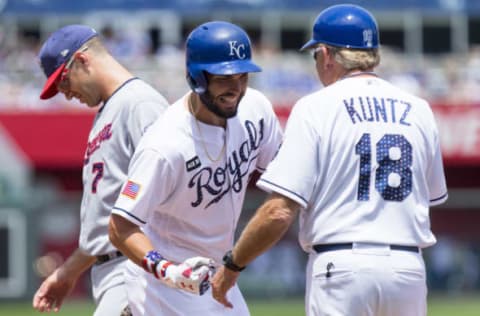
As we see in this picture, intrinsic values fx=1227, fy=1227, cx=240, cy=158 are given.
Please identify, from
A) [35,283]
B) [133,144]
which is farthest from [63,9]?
[133,144]

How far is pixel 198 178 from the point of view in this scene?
5.77 m

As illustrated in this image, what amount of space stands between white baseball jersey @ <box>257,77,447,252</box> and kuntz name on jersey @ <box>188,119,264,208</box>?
48cm

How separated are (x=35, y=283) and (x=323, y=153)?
1530cm

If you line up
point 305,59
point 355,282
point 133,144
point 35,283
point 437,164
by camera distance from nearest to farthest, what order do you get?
1. point 355,282
2. point 437,164
3. point 133,144
4. point 35,283
5. point 305,59

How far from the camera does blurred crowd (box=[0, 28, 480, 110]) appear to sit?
21.3 m

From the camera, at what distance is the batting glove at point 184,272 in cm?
541

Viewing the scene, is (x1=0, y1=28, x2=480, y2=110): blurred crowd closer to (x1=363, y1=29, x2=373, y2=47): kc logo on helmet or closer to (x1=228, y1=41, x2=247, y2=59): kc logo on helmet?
(x1=228, y1=41, x2=247, y2=59): kc logo on helmet

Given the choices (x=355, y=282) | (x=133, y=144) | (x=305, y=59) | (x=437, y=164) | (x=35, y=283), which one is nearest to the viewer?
(x=355, y=282)

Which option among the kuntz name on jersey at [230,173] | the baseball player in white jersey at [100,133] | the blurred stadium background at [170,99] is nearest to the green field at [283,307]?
the blurred stadium background at [170,99]

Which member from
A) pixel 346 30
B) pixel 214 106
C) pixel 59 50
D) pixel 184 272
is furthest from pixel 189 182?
pixel 59 50

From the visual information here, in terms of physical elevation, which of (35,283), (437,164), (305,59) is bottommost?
(35,283)

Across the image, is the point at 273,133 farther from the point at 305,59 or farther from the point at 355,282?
the point at 305,59

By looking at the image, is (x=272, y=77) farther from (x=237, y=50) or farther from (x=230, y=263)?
(x=230, y=263)

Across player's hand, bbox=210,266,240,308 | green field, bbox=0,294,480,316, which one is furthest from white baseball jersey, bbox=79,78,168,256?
green field, bbox=0,294,480,316
